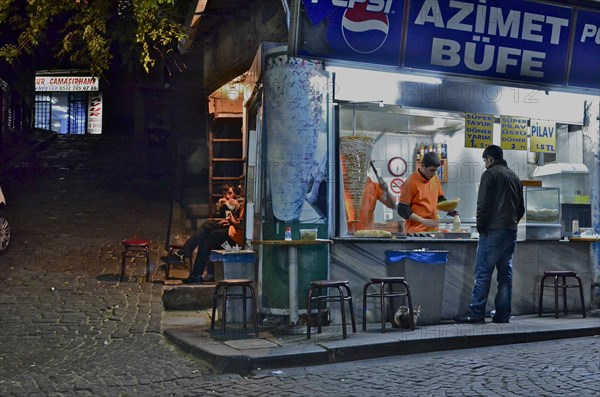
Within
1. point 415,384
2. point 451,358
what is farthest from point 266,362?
point 451,358

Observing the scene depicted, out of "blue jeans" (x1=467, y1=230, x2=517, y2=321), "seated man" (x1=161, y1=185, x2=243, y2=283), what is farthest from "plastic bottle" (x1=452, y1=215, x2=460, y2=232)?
"seated man" (x1=161, y1=185, x2=243, y2=283)

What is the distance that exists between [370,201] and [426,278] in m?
1.72

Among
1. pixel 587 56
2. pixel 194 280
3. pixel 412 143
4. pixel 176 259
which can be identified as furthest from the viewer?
pixel 176 259

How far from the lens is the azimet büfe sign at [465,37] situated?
19.7 ft

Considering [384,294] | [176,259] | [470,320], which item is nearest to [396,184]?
[470,320]

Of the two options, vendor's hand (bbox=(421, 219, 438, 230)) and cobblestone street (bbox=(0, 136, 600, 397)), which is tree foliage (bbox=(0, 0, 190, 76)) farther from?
vendor's hand (bbox=(421, 219, 438, 230))

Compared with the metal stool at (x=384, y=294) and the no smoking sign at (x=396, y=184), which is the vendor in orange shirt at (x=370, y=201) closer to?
the no smoking sign at (x=396, y=184)

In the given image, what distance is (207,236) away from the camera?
11086 mm

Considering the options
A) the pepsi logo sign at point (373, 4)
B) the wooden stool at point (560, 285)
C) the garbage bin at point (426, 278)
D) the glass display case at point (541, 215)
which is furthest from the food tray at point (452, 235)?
the pepsi logo sign at point (373, 4)

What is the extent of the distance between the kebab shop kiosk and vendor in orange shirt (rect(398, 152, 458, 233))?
25 centimetres

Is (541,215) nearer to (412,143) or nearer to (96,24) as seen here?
(412,143)

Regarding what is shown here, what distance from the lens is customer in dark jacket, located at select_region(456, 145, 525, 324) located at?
8586mm

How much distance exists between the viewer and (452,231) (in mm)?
9469

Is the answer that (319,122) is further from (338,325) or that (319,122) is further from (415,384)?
(415,384)
